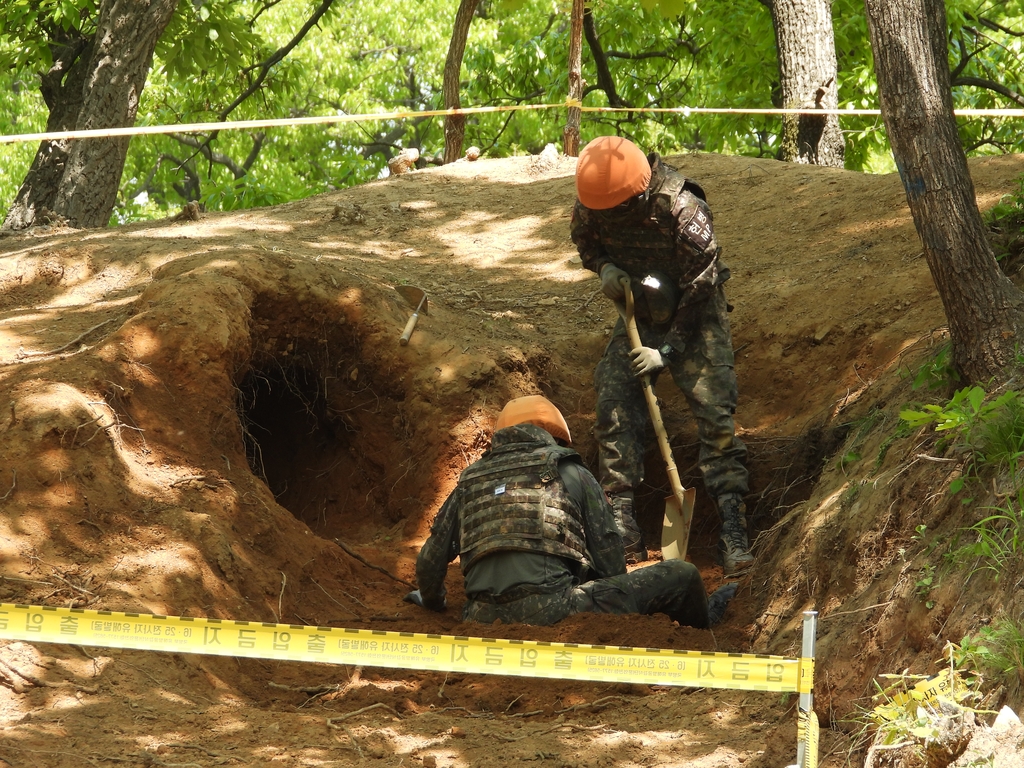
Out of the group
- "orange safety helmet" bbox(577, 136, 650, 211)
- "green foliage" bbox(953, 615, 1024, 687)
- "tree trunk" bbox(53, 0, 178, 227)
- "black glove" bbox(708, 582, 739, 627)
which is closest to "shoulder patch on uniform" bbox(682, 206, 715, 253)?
"orange safety helmet" bbox(577, 136, 650, 211)

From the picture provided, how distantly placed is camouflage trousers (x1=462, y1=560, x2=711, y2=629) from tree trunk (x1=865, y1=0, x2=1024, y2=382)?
5.53 feet

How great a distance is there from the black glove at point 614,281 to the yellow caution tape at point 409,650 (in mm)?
3316

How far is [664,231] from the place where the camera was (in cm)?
609

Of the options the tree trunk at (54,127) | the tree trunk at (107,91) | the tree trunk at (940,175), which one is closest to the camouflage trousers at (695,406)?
the tree trunk at (940,175)

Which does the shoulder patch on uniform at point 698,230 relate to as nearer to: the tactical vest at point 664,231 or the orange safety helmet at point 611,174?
the tactical vest at point 664,231

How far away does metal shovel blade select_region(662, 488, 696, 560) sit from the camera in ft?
20.2

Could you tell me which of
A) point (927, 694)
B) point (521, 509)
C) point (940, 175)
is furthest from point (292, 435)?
point (927, 694)

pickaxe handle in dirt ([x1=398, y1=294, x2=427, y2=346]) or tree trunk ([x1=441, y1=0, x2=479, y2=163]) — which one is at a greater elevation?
tree trunk ([x1=441, y1=0, x2=479, y2=163])

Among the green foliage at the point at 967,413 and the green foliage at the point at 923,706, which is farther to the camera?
the green foliage at the point at 967,413

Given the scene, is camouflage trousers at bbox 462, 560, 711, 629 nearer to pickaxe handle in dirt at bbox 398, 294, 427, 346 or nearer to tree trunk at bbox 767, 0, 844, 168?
pickaxe handle in dirt at bbox 398, 294, 427, 346

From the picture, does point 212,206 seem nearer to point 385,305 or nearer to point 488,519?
point 385,305

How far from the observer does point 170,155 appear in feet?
84.2

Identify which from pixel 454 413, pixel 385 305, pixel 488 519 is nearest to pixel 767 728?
pixel 488 519

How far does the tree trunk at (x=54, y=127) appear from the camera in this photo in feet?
31.3
